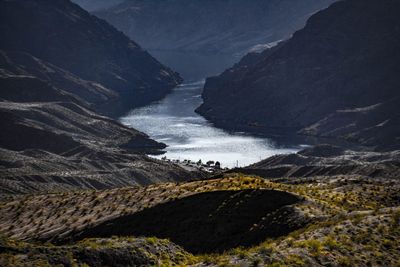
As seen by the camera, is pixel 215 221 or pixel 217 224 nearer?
pixel 217 224

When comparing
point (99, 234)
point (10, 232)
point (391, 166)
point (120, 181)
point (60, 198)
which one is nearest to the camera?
point (99, 234)

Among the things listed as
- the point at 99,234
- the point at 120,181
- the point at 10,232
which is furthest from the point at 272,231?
the point at 120,181

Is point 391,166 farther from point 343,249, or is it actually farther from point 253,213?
point 343,249

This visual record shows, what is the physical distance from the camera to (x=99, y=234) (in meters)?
58.2

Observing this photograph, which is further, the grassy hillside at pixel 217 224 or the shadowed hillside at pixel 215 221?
the shadowed hillside at pixel 215 221

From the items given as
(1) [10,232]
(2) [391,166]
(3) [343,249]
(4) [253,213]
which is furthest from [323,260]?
(2) [391,166]

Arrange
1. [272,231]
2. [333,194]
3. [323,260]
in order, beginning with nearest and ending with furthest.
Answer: [323,260] → [272,231] → [333,194]

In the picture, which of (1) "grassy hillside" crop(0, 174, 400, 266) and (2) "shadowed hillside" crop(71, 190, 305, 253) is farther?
(2) "shadowed hillside" crop(71, 190, 305, 253)

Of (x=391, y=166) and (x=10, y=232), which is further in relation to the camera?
(x=391, y=166)

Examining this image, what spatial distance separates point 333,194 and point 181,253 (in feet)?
83.7

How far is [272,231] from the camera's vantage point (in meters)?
48.9

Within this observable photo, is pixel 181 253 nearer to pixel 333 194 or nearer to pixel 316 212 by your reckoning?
pixel 316 212

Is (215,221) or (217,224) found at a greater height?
(215,221)

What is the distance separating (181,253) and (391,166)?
5610 inches
